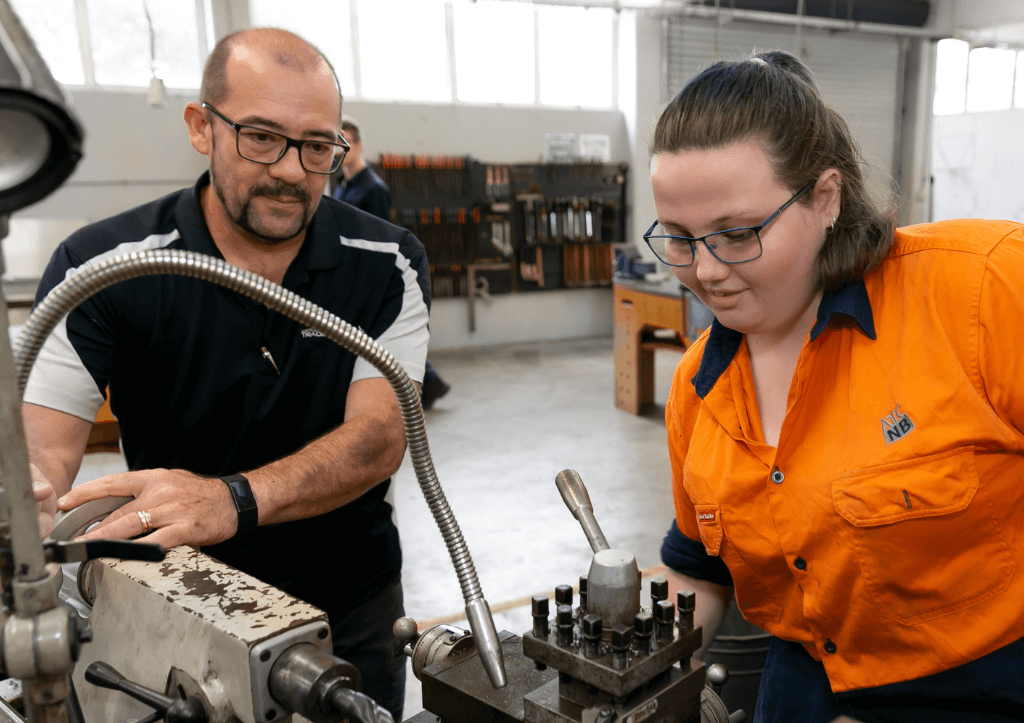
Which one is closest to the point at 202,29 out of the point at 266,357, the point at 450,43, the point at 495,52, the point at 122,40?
the point at 122,40

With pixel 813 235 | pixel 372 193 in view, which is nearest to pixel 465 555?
pixel 813 235

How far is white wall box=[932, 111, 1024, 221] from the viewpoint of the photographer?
6.86 metres

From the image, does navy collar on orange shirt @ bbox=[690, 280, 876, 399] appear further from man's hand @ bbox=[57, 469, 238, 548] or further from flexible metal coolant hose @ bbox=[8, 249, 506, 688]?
man's hand @ bbox=[57, 469, 238, 548]

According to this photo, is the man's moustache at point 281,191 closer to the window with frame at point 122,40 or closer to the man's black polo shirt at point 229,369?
the man's black polo shirt at point 229,369

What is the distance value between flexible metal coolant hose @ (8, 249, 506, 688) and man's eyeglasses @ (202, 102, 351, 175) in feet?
1.94

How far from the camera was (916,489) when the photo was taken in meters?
0.83

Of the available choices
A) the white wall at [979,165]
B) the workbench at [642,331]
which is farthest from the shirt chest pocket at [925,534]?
the white wall at [979,165]

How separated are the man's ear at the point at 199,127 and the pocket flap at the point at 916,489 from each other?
1.02 m

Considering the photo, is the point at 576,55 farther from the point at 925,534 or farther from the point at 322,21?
the point at 925,534

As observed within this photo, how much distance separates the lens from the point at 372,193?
3.85m

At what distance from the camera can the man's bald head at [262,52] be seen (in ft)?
3.65

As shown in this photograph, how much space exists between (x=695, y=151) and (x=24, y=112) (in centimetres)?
64

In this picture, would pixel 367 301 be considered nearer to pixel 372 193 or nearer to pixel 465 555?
pixel 465 555

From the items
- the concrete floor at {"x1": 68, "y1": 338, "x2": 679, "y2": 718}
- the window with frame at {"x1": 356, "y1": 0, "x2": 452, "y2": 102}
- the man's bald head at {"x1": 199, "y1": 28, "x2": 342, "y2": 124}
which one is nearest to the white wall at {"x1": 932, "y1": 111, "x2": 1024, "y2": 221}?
the concrete floor at {"x1": 68, "y1": 338, "x2": 679, "y2": 718}
